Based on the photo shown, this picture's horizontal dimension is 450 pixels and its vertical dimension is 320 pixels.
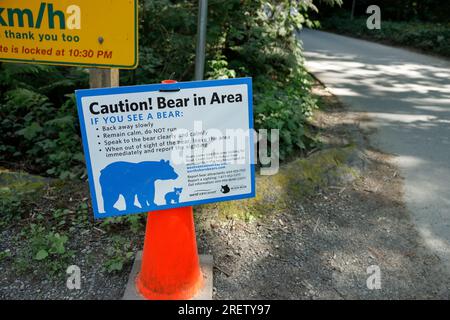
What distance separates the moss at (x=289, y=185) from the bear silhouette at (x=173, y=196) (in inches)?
38.4

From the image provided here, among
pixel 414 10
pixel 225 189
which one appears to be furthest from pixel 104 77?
pixel 414 10

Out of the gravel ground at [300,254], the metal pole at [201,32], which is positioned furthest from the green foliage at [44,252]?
the metal pole at [201,32]

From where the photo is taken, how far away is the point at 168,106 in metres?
2.34

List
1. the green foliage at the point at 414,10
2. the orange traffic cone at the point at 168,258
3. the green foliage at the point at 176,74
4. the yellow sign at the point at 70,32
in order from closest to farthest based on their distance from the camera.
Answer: the orange traffic cone at the point at 168,258
the yellow sign at the point at 70,32
the green foliage at the point at 176,74
the green foliage at the point at 414,10

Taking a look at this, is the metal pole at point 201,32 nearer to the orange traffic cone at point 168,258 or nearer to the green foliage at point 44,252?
the orange traffic cone at point 168,258

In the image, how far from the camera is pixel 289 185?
12.4 ft

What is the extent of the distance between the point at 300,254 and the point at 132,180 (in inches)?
54.7

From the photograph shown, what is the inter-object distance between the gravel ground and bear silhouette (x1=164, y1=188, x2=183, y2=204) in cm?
68

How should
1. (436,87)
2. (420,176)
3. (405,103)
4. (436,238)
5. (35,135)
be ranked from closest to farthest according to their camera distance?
(436,238) < (420,176) < (35,135) < (405,103) < (436,87)

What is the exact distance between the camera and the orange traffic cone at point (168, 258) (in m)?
2.55

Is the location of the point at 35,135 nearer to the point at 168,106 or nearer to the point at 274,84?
the point at 168,106

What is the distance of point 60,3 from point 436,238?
3.27 metres
